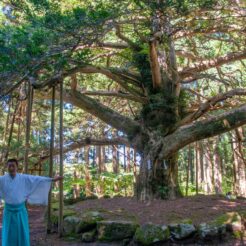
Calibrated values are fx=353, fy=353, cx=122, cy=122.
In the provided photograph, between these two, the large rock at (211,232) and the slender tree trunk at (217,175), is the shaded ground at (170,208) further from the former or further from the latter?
the slender tree trunk at (217,175)

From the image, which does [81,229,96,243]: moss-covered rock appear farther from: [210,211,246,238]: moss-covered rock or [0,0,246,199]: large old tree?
[0,0,246,199]: large old tree

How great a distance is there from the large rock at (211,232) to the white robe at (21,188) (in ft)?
10.7

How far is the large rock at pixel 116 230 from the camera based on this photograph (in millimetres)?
7348

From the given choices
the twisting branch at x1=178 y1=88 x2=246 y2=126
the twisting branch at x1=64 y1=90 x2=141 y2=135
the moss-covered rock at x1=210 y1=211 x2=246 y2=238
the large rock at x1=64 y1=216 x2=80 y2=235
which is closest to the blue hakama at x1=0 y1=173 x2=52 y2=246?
the large rock at x1=64 y1=216 x2=80 y2=235

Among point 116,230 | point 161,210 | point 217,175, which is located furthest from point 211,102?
point 217,175

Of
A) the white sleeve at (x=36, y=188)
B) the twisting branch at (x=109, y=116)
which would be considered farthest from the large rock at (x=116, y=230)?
the twisting branch at (x=109, y=116)

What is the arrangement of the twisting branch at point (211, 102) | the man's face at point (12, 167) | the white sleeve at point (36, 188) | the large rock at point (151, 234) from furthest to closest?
1. the twisting branch at point (211, 102)
2. the large rock at point (151, 234)
3. the white sleeve at point (36, 188)
4. the man's face at point (12, 167)

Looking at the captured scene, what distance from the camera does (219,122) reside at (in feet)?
29.6

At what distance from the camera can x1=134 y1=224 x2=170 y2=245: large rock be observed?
688 centimetres

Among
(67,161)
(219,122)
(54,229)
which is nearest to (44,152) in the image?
(54,229)

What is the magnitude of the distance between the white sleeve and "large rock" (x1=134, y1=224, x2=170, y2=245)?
2.19m

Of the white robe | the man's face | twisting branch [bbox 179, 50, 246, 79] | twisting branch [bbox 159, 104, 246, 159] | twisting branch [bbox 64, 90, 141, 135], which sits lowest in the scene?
the white robe

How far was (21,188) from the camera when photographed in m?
5.41

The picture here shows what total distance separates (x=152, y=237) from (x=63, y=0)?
6.51m
